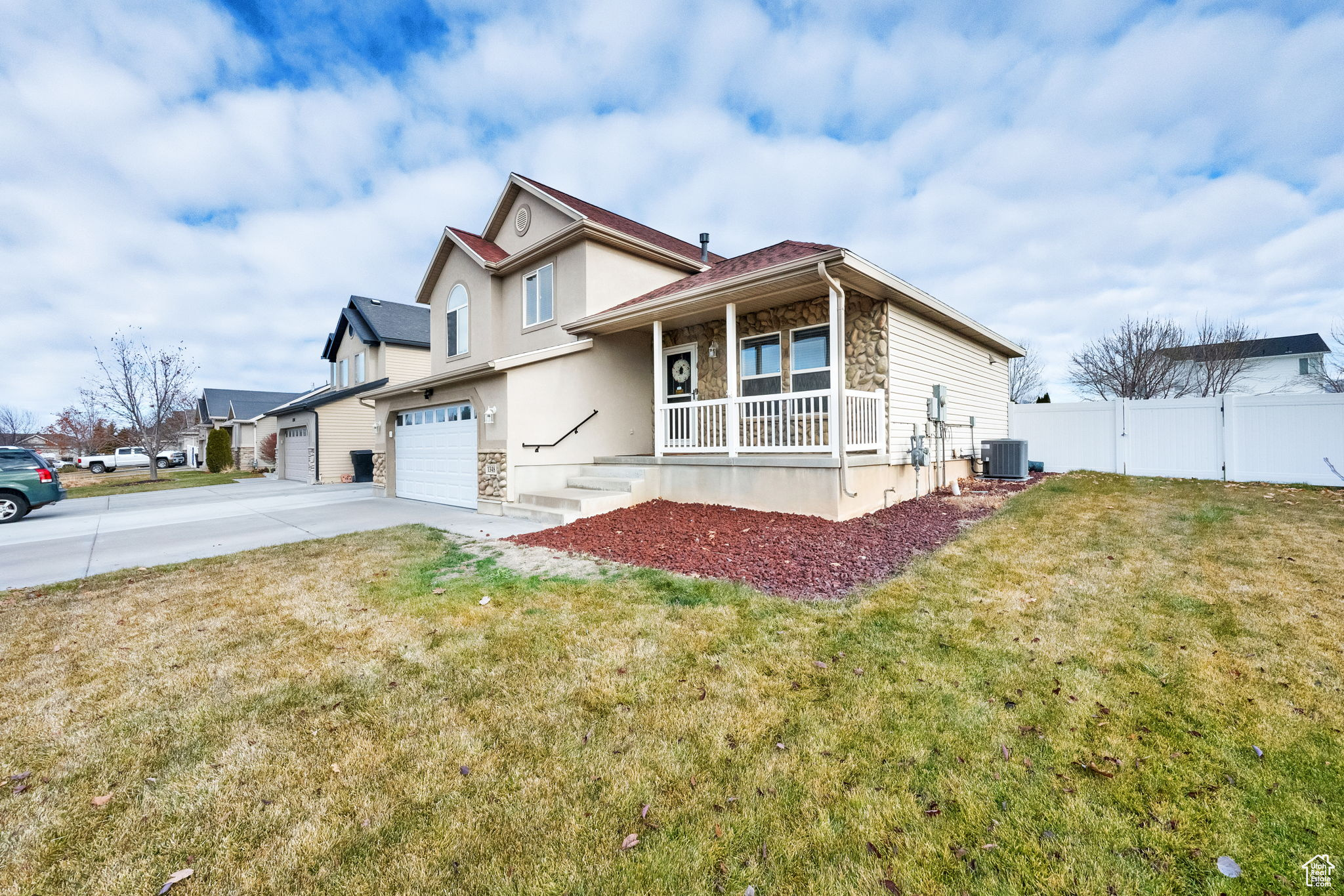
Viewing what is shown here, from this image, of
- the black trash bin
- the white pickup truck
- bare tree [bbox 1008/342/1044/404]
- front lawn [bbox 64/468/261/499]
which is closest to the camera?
front lawn [bbox 64/468/261/499]

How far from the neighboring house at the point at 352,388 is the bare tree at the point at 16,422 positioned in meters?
50.2

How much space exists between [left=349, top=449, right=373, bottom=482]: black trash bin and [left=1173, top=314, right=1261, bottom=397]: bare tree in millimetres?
32890

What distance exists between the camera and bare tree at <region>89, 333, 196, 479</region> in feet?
74.6

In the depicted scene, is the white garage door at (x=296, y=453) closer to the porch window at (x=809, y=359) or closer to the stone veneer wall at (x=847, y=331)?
the stone veneer wall at (x=847, y=331)

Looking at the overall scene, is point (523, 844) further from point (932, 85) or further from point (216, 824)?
point (932, 85)

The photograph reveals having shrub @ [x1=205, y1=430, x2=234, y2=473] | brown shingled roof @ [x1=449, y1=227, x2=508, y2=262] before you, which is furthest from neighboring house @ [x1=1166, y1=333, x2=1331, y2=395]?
shrub @ [x1=205, y1=430, x2=234, y2=473]

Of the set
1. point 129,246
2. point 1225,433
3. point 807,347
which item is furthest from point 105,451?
point 1225,433

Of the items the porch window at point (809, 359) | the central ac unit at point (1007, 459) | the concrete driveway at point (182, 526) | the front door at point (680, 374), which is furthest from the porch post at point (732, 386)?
the central ac unit at point (1007, 459)

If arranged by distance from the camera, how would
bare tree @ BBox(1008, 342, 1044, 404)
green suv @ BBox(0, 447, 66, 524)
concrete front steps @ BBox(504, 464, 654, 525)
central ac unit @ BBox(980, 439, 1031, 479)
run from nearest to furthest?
concrete front steps @ BBox(504, 464, 654, 525) < green suv @ BBox(0, 447, 66, 524) < central ac unit @ BBox(980, 439, 1031, 479) < bare tree @ BBox(1008, 342, 1044, 404)

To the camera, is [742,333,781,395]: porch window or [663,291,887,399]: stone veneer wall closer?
[663,291,887,399]: stone veneer wall

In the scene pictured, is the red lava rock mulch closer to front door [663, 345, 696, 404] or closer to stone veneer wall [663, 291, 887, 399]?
stone veneer wall [663, 291, 887, 399]

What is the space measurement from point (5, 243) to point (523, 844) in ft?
76.8

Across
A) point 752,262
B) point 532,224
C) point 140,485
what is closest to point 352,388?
point 140,485

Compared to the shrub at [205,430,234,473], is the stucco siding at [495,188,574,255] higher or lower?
higher
